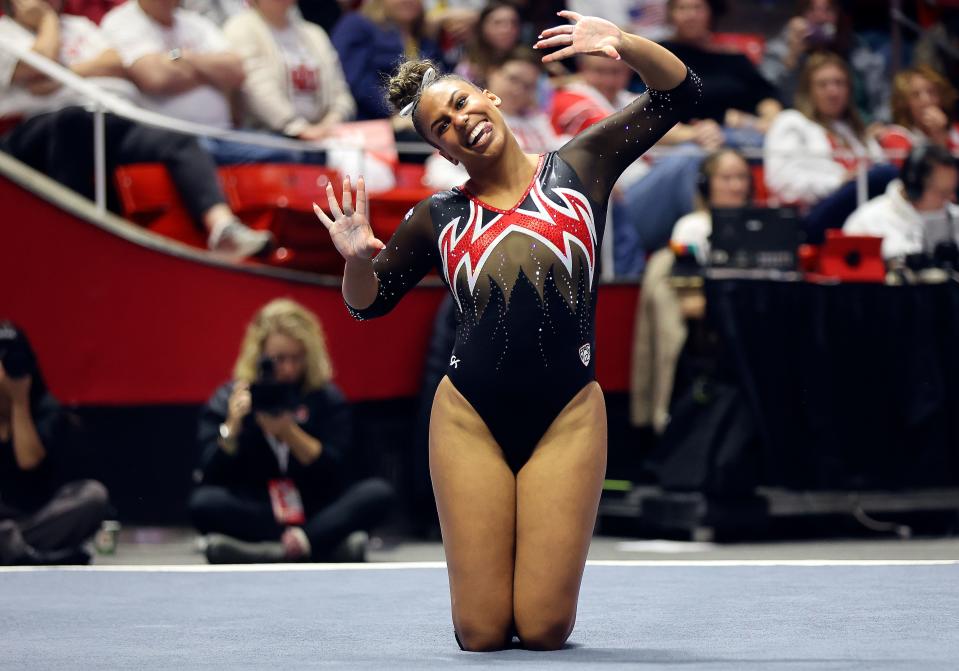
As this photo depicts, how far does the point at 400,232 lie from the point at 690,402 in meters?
3.29

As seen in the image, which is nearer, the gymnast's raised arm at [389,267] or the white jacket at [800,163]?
the gymnast's raised arm at [389,267]

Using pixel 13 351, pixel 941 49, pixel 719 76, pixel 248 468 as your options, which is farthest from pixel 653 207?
pixel 941 49

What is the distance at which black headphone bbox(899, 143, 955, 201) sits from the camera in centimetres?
750

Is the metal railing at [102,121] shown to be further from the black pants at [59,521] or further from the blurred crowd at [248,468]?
the black pants at [59,521]

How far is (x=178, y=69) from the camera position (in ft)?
23.5

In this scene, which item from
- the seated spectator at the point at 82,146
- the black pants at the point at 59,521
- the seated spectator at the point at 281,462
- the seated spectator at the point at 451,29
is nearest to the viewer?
the black pants at the point at 59,521

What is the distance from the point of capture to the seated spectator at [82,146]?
6.70 metres

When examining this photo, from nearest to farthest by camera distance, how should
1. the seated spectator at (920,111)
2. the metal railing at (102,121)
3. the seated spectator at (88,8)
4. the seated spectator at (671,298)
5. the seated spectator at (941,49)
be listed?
the metal railing at (102,121), the seated spectator at (671,298), the seated spectator at (88,8), the seated spectator at (920,111), the seated spectator at (941,49)

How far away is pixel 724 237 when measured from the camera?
22.9 feet

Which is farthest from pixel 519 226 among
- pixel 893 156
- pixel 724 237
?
pixel 893 156

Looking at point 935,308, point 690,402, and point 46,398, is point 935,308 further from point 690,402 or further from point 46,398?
point 46,398

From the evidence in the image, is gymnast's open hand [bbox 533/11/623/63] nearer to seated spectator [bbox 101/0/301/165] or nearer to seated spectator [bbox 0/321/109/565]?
seated spectator [bbox 0/321/109/565]

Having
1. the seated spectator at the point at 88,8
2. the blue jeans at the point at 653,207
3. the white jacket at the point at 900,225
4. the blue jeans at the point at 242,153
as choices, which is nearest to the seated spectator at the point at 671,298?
the blue jeans at the point at 653,207

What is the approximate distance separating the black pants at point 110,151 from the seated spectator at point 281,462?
2.45 ft
